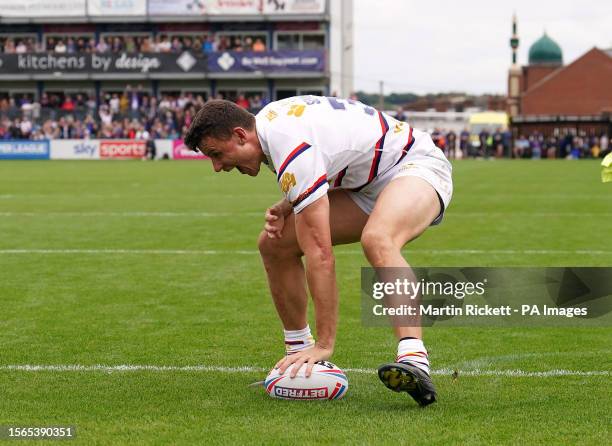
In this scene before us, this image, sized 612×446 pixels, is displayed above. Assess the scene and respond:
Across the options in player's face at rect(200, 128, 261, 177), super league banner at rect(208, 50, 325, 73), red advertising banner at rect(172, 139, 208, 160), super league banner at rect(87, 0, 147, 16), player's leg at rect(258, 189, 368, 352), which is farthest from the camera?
super league banner at rect(87, 0, 147, 16)

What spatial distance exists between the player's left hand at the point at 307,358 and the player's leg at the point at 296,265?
1.01 ft

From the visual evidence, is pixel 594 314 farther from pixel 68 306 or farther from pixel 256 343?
pixel 68 306

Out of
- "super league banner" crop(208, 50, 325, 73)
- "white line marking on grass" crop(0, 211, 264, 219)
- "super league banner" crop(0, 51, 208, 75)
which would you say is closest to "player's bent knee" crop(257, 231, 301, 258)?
"white line marking on grass" crop(0, 211, 264, 219)

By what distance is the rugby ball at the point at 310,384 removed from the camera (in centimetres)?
550

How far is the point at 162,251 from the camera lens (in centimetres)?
1236

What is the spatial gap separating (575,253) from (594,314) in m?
4.19

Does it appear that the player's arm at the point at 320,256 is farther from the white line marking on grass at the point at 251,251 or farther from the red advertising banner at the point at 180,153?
the red advertising banner at the point at 180,153

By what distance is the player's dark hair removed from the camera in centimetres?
532

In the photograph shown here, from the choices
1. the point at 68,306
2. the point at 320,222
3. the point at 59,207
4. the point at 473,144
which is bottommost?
the point at 473,144

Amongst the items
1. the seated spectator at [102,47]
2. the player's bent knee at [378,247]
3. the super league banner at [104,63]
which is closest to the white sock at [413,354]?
the player's bent knee at [378,247]

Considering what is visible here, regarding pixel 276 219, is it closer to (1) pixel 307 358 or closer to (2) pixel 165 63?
(1) pixel 307 358

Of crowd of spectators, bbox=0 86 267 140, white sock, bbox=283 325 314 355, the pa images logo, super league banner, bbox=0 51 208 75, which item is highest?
the pa images logo

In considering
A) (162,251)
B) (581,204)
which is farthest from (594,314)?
(581,204)

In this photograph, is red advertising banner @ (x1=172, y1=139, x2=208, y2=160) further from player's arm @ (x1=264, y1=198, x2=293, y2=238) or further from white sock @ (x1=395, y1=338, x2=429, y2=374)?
white sock @ (x1=395, y1=338, x2=429, y2=374)
